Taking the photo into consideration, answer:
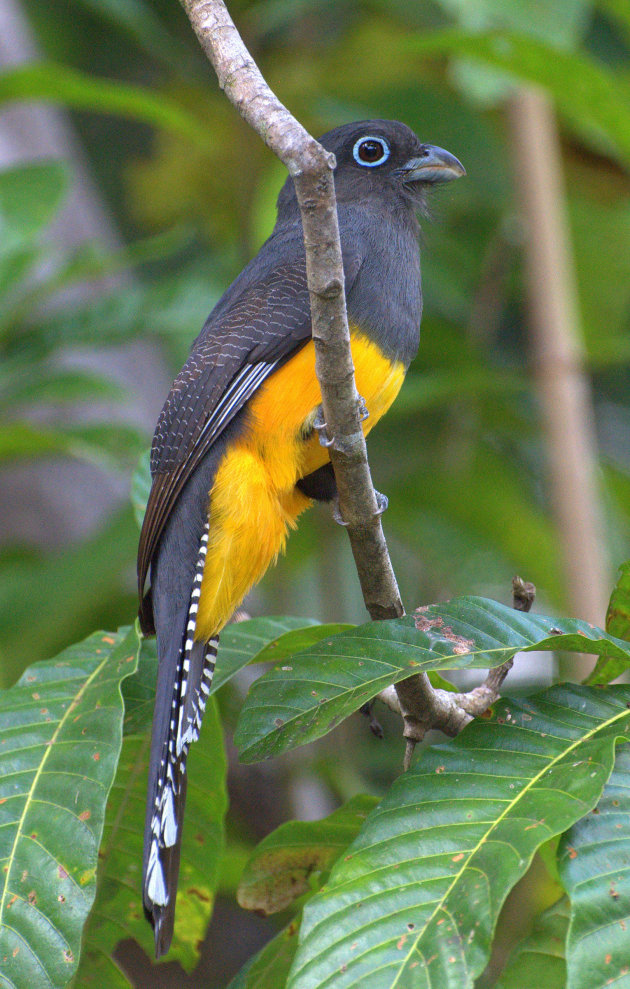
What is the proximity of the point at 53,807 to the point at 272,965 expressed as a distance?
530mm

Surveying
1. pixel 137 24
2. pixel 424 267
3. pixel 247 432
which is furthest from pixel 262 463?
pixel 137 24

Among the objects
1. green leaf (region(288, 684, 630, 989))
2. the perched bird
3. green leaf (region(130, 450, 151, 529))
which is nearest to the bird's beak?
the perched bird

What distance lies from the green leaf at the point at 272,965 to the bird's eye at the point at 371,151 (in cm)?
201

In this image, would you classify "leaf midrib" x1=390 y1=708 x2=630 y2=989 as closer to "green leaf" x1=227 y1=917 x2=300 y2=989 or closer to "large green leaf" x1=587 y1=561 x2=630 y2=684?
"large green leaf" x1=587 y1=561 x2=630 y2=684

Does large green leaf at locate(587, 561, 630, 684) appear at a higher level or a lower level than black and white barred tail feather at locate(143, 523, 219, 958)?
higher

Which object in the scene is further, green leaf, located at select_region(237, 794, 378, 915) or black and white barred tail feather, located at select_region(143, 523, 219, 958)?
green leaf, located at select_region(237, 794, 378, 915)

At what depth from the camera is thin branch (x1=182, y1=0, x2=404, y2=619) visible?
1.55 meters

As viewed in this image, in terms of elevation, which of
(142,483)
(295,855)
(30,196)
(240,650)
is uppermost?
(30,196)

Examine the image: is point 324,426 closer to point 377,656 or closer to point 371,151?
point 377,656

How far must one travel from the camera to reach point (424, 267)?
459 cm

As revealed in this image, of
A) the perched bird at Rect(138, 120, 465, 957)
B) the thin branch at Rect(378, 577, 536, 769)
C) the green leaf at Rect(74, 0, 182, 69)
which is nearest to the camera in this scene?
the thin branch at Rect(378, 577, 536, 769)

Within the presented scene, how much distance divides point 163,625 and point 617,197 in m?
4.12

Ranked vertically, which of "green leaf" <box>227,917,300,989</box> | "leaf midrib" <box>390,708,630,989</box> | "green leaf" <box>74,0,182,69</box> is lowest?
"green leaf" <box>227,917,300,989</box>

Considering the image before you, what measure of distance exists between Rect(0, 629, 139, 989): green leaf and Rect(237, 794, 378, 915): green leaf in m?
0.42
